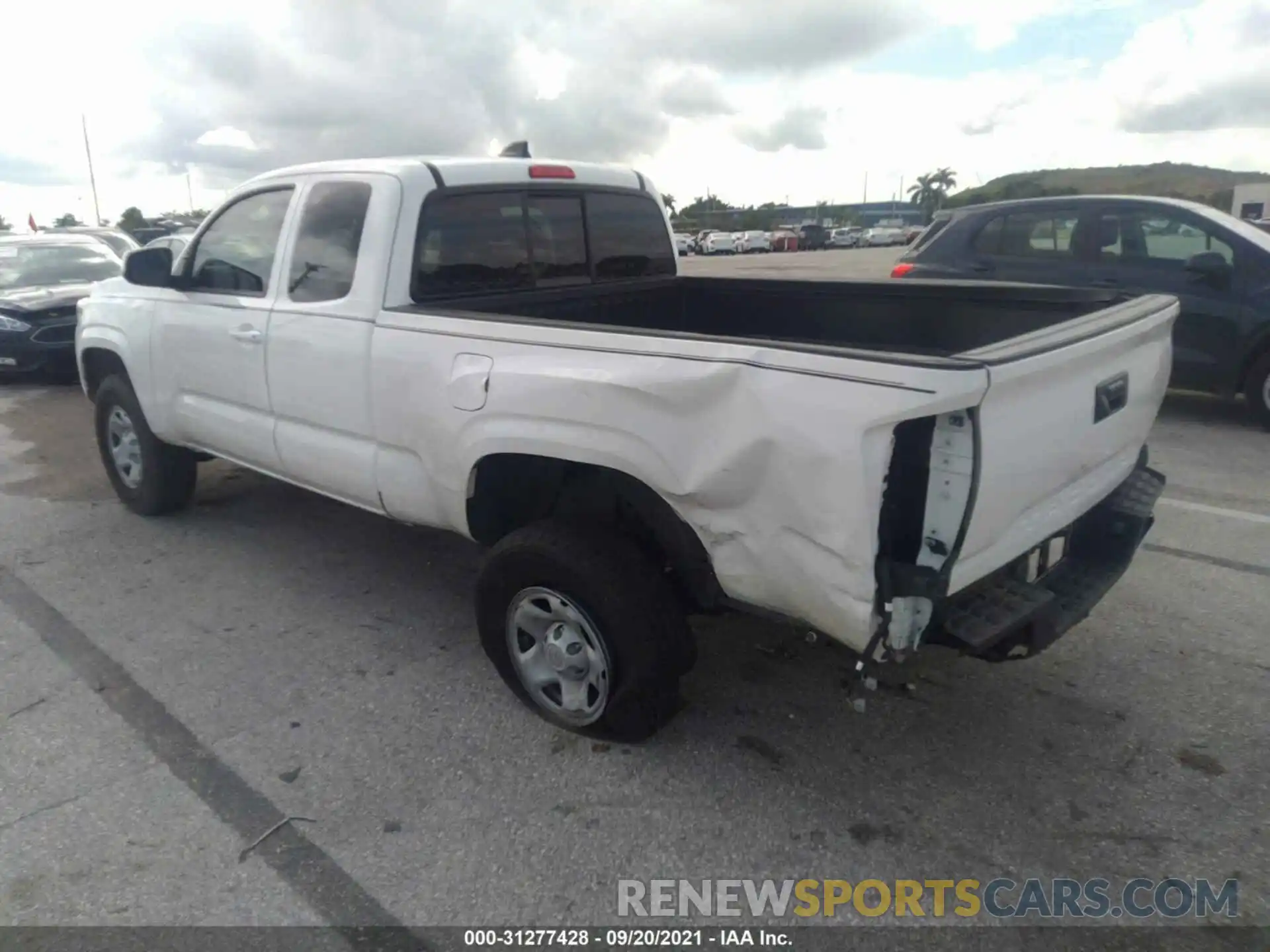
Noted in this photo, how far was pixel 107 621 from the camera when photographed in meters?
4.29

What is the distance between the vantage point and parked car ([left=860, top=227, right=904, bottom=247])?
2108 inches

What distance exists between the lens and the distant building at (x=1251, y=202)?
23.5 m

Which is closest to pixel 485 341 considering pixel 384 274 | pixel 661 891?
pixel 384 274

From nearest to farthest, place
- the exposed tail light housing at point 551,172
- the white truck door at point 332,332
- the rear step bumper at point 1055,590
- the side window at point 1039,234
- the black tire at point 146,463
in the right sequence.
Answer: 1. the rear step bumper at point 1055,590
2. the white truck door at point 332,332
3. the exposed tail light housing at point 551,172
4. the black tire at point 146,463
5. the side window at point 1039,234

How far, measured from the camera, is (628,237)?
4699mm

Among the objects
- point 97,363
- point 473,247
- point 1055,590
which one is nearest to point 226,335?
point 473,247

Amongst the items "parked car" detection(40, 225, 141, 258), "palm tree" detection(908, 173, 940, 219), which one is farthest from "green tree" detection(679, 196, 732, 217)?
"parked car" detection(40, 225, 141, 258)

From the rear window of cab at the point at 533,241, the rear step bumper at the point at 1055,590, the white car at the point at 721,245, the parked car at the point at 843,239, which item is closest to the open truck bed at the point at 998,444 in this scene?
the rear step bumper at the point at 1055,590

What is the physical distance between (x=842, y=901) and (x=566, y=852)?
782 mm

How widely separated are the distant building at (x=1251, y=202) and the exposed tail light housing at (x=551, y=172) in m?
20.1

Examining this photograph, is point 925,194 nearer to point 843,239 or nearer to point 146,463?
point 843,239

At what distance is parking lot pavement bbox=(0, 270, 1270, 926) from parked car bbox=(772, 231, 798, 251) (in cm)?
4960

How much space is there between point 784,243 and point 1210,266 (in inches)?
1854

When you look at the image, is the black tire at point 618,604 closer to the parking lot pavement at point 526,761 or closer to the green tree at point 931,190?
the parking lot pavement at point 526,761
